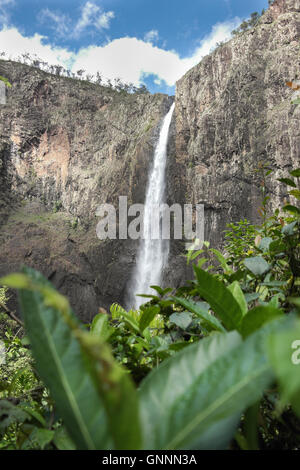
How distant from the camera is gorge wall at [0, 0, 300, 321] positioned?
44.2 feet

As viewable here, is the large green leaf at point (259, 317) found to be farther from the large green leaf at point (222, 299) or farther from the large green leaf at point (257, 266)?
the large green leaf at point (257, 266)

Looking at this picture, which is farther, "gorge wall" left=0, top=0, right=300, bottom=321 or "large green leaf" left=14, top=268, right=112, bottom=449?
"gorge wall" left=0, top=0, right=300, bottom=321

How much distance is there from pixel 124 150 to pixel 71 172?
4341 millimetres

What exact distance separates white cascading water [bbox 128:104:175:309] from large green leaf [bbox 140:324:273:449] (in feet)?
46.7

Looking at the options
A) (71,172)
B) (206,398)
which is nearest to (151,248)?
(71,172)

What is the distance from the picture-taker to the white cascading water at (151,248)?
48.7 ft

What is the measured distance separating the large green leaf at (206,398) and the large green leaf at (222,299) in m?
0.14

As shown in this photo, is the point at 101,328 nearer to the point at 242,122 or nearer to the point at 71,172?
the point at 242,122

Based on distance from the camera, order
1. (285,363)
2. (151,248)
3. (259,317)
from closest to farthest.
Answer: (285,363)
(259,317)
(151,248)

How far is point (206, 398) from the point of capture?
0.77 ft

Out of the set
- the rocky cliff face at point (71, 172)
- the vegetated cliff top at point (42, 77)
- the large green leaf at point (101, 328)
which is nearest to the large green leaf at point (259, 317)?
the large green leaf at point (101, 328)

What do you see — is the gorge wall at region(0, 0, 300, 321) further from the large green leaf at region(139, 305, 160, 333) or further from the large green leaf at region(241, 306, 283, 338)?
the large green leaf at region(241, 306, 283, 338)

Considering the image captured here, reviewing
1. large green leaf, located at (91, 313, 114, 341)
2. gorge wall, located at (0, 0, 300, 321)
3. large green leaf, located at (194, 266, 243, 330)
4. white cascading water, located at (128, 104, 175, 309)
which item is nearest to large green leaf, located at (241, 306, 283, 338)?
large green leaf, located at (194, 266, 243, 330)
